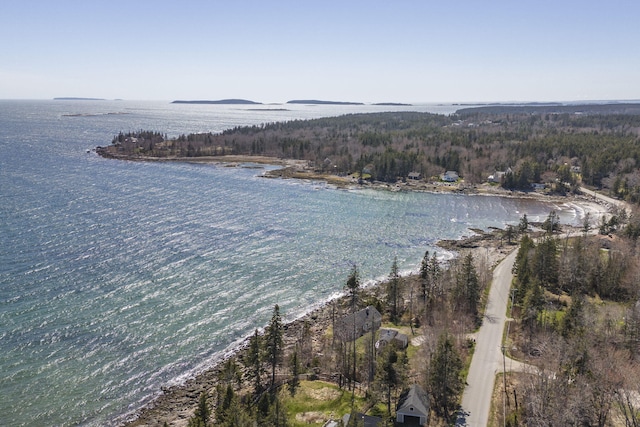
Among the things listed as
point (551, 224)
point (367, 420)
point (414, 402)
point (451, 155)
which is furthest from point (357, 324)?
point (451, 155)

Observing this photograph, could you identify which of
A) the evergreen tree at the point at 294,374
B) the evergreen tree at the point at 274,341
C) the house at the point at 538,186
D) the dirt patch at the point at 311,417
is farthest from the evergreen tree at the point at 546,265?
the house at the point at 538,186

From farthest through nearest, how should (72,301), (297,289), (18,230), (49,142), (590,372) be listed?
(49,142) < (18,230) < (297,289) < (72,301) < (590,372)

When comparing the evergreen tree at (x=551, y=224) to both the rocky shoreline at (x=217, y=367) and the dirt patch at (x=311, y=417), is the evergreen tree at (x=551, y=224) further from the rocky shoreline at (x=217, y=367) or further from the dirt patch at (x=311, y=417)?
the dirt patch at (x=311, y=417)

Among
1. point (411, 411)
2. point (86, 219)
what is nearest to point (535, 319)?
point (411, 411)

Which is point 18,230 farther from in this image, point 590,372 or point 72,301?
point 590,372

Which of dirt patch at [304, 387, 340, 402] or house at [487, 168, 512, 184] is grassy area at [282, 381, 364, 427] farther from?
house at [487, 168, 512, 184]

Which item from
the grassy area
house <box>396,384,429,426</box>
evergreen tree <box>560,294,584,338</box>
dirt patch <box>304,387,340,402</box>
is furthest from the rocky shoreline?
evergreen tree <box>560,294,584,338</box>

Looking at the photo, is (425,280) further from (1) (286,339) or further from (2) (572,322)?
(1) (286,339)
